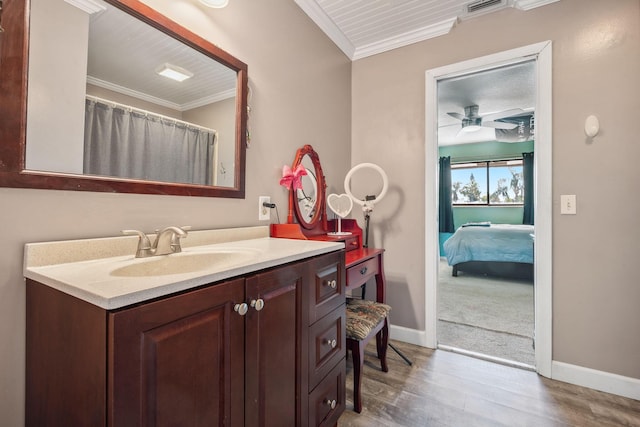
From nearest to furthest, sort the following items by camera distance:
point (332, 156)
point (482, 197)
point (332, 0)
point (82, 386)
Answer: point (82, 386), point (332, 0), point (332, 156), point (482, 197)

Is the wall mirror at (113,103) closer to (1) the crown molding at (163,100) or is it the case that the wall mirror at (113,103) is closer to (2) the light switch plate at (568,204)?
(1) the crown molding at (163,100)

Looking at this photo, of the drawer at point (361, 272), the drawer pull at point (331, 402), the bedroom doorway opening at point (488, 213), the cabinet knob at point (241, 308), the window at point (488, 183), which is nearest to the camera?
the cabinet knob at point (241, 308)

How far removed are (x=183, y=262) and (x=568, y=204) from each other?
2.17 meters

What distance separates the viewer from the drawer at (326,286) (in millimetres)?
1118

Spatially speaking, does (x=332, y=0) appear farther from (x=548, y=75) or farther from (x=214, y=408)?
(x=214, y=408)

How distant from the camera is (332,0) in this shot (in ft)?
6.36

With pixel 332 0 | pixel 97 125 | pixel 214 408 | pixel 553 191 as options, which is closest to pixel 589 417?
pixel 553 191

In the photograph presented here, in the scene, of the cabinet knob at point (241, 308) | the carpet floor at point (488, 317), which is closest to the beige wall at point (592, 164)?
the carpet floor at point (488, 317)

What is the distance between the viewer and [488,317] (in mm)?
2789

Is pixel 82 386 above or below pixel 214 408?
above

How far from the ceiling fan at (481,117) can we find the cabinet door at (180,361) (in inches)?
165

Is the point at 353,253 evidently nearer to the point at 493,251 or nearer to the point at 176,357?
the point at 176,357

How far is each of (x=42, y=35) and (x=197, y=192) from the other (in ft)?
2.18

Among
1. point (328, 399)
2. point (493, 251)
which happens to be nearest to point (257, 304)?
point (328, 399)
